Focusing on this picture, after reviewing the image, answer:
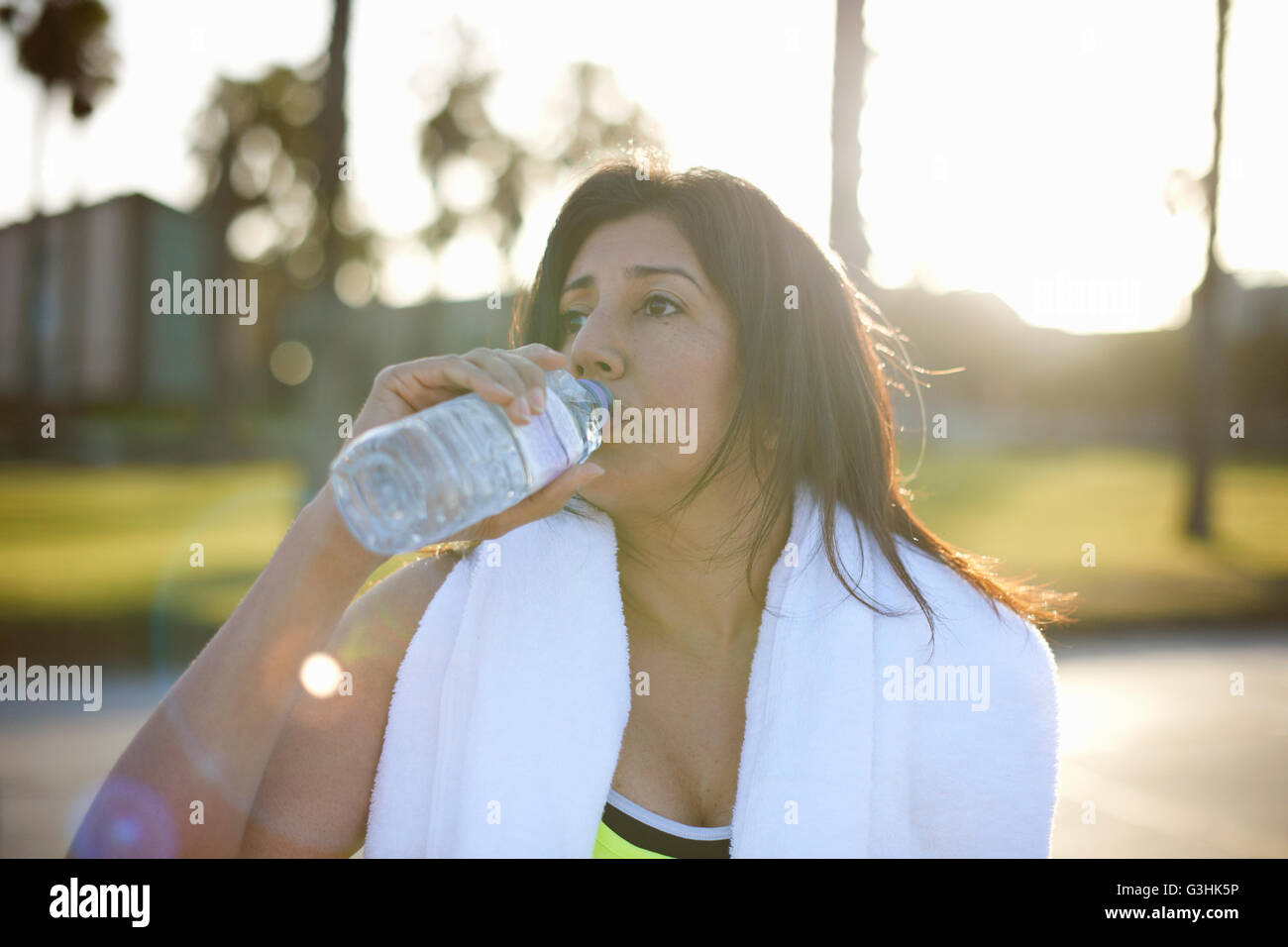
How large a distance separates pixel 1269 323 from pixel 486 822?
44.6 m

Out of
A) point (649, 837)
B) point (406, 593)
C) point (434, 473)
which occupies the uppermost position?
point (434, 473)

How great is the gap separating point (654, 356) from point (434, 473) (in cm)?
65

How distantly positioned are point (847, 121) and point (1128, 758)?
4609mm

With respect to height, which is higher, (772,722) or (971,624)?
(971,624)

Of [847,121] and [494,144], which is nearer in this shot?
[847,121]

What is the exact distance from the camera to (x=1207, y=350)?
15516mm

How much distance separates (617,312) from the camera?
2.29 meters

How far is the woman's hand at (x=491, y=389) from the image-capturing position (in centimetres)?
176

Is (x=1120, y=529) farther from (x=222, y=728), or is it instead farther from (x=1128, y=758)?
(x=222, y=728)

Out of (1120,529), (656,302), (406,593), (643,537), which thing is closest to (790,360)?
(656,302)

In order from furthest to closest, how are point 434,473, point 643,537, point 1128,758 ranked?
1. point 1128,758
2. point 643,537
3. point 434,473

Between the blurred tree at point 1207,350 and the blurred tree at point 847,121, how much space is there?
12175 mm

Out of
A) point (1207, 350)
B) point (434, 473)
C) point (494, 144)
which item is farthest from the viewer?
point (494, 144)

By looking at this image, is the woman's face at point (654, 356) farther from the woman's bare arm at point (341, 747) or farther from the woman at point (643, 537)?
the woman's bare arm at point (341, 747)
